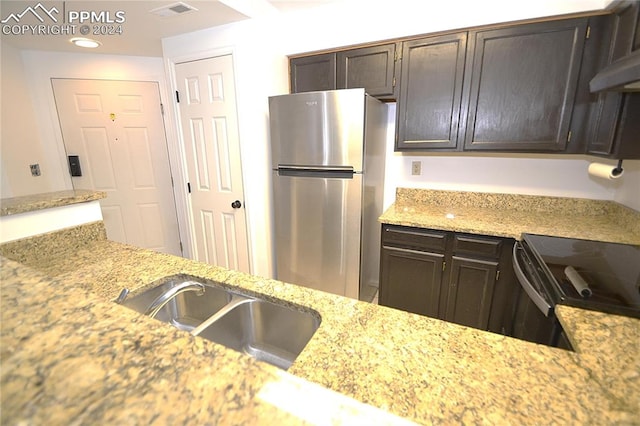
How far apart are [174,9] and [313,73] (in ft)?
3.39

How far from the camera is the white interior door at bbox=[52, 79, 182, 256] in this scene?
2.72 meters

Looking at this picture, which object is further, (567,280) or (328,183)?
(328,183)

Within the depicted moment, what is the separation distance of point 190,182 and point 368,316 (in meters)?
2.28

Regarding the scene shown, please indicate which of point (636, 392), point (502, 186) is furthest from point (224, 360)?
point (502, 186)

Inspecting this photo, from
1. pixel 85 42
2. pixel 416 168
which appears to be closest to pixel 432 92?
pixel 416 168

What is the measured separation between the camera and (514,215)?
1.98 metres

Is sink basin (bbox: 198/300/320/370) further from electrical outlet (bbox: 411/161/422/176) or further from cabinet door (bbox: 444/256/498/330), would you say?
electrical outlet (bbox: 411/161/422/176)

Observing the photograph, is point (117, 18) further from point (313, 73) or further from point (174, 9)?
point (313, 73)

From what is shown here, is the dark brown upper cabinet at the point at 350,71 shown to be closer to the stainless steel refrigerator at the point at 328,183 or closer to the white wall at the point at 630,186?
the stainless steel refrigerator at the point at 328,183

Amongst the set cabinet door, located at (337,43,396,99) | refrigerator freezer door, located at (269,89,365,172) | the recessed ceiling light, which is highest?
the recessed ceiling light

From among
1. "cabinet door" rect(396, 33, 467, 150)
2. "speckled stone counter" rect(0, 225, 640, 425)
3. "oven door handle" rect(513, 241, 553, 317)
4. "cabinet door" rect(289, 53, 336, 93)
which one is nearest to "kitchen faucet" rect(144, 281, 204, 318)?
"speckled stone counter" rect(0, 225, 640, 425)

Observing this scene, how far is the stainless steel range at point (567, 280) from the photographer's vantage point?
900mm

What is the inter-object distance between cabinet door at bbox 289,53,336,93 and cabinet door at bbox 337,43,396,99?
7cm

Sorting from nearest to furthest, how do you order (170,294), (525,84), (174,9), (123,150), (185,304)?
(170,294), (185,304), (525,84), (174,9), (123,150)
